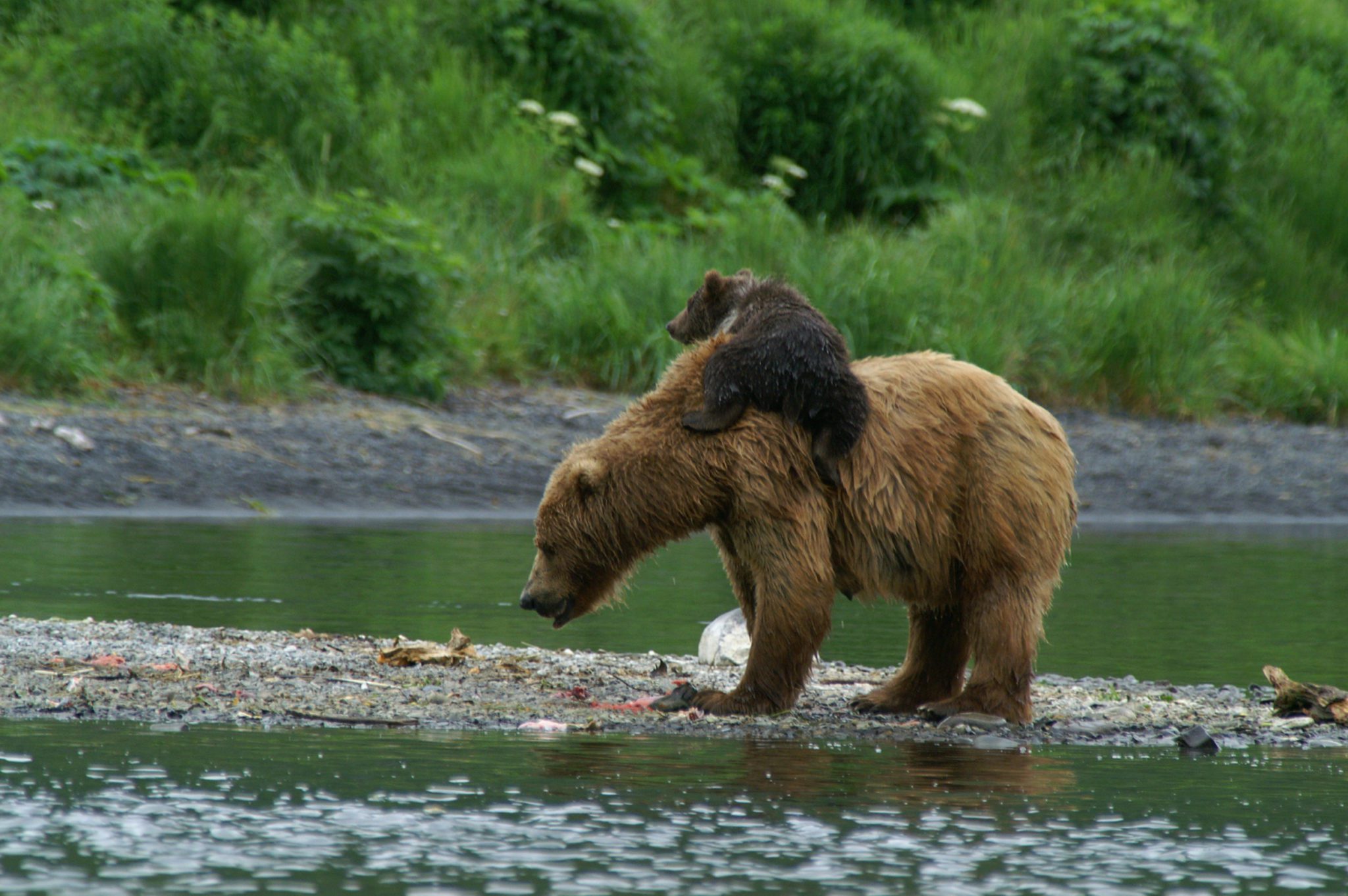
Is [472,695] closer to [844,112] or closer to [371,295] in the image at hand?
[371,295]

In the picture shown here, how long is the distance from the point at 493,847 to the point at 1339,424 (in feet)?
49.8

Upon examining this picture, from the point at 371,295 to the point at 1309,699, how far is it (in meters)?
9.46

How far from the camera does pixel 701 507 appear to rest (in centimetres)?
584

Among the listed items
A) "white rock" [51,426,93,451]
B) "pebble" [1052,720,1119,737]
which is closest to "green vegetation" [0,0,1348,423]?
"white rock" [51,426,93,451]

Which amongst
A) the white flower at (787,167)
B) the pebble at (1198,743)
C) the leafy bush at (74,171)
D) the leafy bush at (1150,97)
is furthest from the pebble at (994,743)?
the leafy bush at (1150,97)

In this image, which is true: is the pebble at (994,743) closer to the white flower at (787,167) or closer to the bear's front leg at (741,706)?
the bear's front leg at (741,706)

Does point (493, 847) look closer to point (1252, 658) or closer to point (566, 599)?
point (566, 599)

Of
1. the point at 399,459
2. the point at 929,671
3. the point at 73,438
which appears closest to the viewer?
the point at 929,671

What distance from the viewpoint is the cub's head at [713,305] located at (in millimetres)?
6535

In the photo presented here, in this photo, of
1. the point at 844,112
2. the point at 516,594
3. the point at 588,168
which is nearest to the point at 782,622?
the point at 516,594

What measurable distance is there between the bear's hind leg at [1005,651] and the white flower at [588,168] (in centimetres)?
1296

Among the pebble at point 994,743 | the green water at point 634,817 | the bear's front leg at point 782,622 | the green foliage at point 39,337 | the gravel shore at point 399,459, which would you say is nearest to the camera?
the green water at point 634,817

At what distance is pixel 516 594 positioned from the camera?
30.3 feet

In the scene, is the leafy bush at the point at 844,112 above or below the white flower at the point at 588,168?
above
